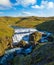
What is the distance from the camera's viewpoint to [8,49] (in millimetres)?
67000

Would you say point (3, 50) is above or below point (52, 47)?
below

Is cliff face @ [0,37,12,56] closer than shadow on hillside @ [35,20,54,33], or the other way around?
cliff face @ [0,37,12,56]

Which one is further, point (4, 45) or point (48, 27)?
point (48, 27)

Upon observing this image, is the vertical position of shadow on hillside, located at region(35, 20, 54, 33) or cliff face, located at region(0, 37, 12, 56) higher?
cliff face, located at region(0, 37, 12, 56)

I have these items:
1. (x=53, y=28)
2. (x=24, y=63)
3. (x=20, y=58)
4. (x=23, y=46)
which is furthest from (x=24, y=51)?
(x=53, y=28)

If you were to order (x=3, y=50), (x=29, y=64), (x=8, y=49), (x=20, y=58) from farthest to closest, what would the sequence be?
(x=8, y=49)
(x=3, y=50)
(x=20, y=58)
(x=29, y=64)

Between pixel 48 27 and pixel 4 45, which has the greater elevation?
pixel 4 45

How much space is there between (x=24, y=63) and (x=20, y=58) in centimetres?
435

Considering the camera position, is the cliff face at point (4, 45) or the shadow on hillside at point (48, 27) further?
the shadow on hillside at point (48, 27)

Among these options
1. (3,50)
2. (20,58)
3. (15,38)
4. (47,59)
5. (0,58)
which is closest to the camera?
(47,59)

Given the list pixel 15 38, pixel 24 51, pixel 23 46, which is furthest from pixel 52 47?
pixel 15 38

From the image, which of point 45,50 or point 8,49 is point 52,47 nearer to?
point 45,50

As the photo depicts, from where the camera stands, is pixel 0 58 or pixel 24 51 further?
pixel 24 51

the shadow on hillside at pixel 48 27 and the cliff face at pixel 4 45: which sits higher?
the cliff face at pixel 4 45
